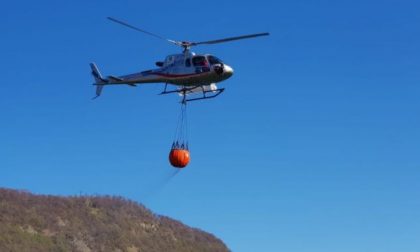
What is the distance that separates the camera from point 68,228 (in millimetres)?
87625

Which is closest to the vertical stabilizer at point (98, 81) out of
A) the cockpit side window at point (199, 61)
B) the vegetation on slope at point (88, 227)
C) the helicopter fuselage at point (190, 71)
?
the helicopter fuselage at point (190, 71)

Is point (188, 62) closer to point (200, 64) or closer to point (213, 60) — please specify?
point (200, 64)

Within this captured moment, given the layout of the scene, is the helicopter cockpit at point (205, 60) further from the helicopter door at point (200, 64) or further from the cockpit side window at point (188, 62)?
the cockpit side window at point (188, 62)

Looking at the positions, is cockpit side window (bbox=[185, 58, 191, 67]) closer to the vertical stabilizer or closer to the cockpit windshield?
the cockpit windshield

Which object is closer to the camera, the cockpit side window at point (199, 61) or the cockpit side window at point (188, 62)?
the cockpit side window at point (199, 61)

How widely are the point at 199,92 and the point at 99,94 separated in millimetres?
8590

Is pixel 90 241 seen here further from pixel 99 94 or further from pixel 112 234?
pixel 99 94

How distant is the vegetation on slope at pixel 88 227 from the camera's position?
81.7 metres

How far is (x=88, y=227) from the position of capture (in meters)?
90.9

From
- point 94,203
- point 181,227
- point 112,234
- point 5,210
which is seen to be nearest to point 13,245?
point 5,210

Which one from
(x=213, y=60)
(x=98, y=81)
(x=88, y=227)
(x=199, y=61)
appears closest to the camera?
(x=213, y=60)

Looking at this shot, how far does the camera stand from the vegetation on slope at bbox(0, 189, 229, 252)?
268ft

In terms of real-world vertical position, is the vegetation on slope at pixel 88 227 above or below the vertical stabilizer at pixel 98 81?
above

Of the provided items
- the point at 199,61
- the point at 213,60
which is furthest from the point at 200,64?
the point at 213,60
